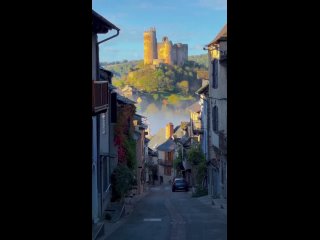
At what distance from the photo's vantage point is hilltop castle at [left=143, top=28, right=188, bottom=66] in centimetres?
12812

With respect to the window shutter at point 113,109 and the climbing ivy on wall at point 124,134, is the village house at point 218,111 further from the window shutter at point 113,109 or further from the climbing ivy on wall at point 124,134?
the window shutter at point 113,109

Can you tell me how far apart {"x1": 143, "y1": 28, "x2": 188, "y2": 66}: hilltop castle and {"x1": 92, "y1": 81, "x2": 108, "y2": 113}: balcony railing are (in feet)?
355

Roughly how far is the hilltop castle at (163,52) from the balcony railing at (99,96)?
108 m

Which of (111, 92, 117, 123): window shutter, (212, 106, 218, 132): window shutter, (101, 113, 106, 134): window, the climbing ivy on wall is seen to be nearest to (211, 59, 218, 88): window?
(212, 106, 218, 132): window shutter

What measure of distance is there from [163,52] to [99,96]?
373 feet

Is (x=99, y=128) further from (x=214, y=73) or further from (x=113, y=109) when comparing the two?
(x=214, y=73)

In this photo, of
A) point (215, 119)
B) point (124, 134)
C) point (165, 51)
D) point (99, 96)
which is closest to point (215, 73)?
point (215, 119)

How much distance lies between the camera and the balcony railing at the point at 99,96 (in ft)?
50.1

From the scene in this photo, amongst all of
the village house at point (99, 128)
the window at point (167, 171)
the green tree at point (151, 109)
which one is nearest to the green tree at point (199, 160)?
the village house at point (99, 128)

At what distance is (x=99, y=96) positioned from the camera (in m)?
16.3
